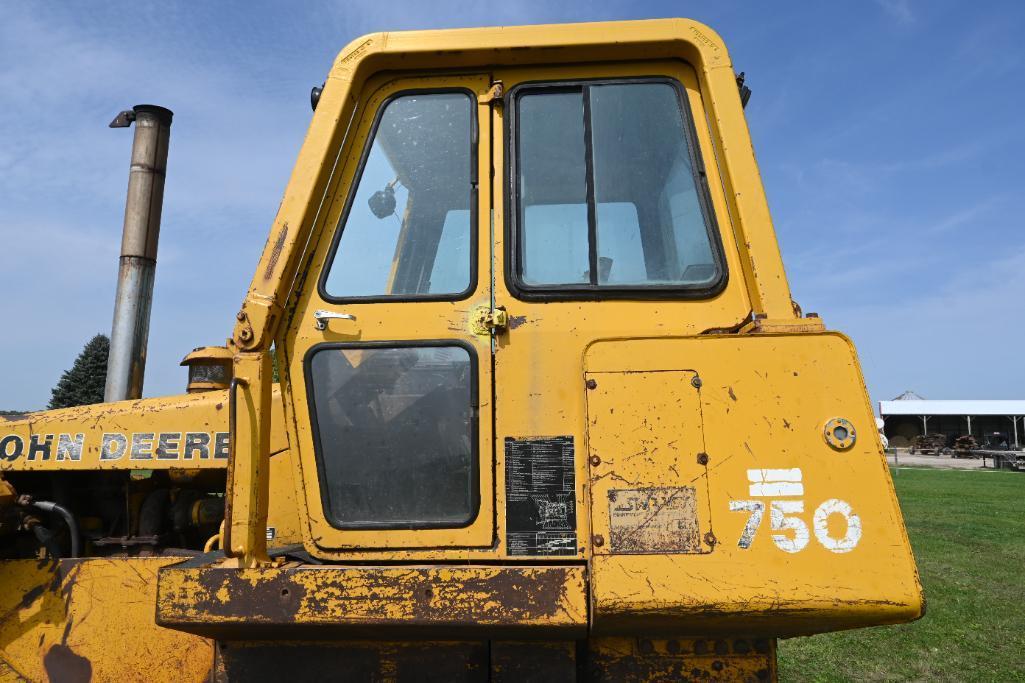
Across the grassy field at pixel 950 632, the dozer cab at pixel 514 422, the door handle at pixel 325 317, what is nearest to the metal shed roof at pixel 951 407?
the grassy field at pixel 950 632

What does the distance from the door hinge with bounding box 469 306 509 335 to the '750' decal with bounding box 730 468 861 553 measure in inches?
35.1

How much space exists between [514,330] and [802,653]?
445 centimetres

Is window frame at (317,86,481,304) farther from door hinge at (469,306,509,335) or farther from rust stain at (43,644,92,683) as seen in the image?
rust stain at (43,644,92,683)

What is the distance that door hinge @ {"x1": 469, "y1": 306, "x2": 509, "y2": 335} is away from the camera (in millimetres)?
2398

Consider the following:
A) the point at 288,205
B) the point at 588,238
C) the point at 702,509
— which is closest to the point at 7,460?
the point at 288,205

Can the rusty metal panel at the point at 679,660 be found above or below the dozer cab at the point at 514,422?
below

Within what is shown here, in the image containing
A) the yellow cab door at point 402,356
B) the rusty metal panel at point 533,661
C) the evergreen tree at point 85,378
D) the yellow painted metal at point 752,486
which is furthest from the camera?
the evergreen tree at point 85,378

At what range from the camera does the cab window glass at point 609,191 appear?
2.49 m

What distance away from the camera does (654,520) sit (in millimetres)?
2104

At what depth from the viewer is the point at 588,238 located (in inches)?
98.3

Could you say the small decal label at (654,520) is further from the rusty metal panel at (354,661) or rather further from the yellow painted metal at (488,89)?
the yellow painted metal at (488,89)

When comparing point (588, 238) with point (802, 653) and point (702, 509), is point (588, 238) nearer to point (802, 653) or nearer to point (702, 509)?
point (702, 509)

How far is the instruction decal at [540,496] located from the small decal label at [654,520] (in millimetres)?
230

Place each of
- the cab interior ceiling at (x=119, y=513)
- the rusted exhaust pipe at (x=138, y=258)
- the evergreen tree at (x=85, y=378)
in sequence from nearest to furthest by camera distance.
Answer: the cab interior ceiling at (x=119, y=513), the rusted exhaust pipe at (x=138, y=258), the evergreen tree at (x=85, y=378)
